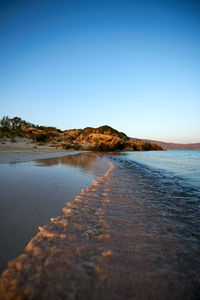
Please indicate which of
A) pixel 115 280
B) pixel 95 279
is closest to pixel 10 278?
pixel 95 279

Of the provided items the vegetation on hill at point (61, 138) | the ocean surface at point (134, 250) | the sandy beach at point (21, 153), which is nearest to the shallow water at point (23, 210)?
the ocean surface at point (134, 250)

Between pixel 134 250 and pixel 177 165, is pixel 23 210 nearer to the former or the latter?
pixel 134 250

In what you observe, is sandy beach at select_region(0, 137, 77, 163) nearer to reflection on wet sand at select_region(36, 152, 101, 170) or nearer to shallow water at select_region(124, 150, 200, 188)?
reflection on wet sand at select_region(36, 152, 101, 170)

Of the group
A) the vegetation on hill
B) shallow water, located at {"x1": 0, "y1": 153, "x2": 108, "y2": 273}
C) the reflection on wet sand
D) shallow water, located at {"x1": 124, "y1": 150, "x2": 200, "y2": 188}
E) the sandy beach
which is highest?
the vegetation on hill

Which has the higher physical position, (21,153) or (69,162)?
(21,153)

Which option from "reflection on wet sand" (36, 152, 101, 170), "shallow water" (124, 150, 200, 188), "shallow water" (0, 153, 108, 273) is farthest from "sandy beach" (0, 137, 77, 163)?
"shallow water" (124, 150, 200, 188)

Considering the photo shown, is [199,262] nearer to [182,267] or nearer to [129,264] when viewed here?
[182,267]

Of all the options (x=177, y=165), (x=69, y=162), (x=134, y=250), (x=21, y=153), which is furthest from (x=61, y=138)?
(x=134, y=250)

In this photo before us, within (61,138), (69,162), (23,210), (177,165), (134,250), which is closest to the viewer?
(134,250)

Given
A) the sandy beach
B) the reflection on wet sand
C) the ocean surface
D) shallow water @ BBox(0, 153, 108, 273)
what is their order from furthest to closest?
the sandy beach → the reflection on wet sand → shallow water @ BBox(0, 153, 108, 273) → the ocean surface

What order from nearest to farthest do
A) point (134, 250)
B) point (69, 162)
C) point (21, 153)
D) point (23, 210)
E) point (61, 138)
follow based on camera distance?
point (134, 250) < point (23, 210) < point (69, 162) < point (21, 153) < point (61, 138)

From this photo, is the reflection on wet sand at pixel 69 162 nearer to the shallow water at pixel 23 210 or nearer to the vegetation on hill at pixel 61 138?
the shallow water at pixel 23 210

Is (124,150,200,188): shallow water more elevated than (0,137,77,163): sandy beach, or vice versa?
(0,137,77,163): sandy beach

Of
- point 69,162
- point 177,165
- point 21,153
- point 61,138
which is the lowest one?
point 177,165
